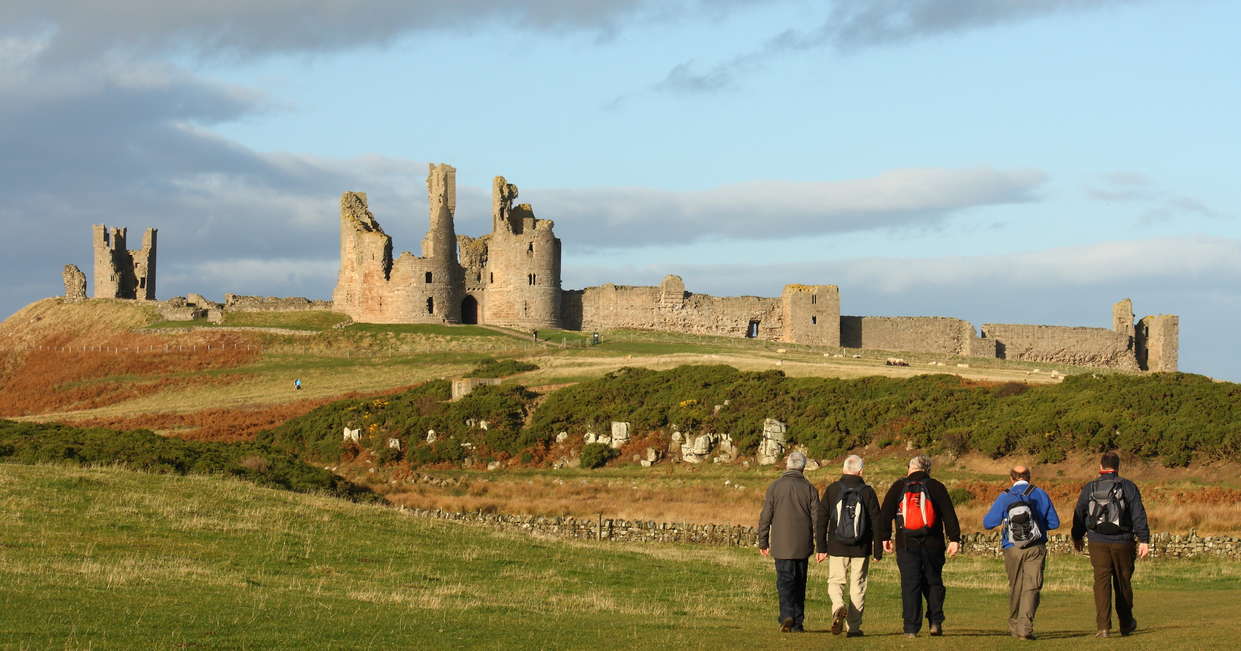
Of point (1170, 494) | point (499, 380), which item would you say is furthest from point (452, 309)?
point (1170, 494)

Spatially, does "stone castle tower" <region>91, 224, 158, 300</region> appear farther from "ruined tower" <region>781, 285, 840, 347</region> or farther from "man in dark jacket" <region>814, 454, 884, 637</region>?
"man in dark jacket" <region>814, 454, 884, 637</region>

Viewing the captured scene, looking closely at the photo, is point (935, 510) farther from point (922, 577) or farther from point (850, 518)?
point (850, 518)

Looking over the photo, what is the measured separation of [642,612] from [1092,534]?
566 centimetres

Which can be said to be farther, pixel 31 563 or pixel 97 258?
pixel 97 258

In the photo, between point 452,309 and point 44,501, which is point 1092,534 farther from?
point 452,309

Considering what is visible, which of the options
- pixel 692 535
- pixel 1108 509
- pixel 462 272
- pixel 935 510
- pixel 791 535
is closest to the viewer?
pixel 935 510

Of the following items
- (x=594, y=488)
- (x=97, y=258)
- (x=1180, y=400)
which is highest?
(x=97, y=258)

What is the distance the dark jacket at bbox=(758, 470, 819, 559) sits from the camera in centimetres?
1608

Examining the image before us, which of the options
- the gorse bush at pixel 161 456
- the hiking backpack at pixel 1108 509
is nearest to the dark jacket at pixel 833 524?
the hiking backpack at pixel 1108 509

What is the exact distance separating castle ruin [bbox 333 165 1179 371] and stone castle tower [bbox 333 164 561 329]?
2.2 inches

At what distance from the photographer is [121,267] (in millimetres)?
100312

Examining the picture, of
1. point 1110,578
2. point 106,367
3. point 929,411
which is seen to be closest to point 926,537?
point 1110,578

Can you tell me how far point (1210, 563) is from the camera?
26.0 meters

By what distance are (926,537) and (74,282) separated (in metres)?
94.0
